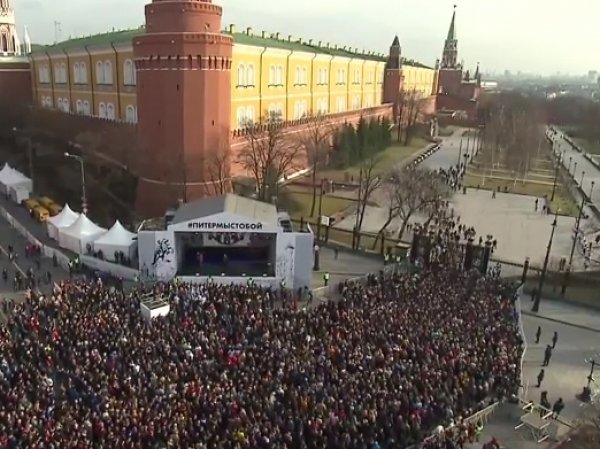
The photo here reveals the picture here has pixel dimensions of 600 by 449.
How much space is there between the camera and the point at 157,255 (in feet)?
72.2

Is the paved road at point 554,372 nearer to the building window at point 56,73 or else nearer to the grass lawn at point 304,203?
the grass lawn at point 304,203

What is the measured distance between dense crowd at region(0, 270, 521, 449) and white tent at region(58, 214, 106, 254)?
514 centimetres

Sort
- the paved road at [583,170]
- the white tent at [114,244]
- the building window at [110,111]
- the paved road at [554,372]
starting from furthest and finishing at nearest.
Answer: the paved road at [583,170]
the building window at [110,111]
the white tent at [114,244]
the paved road at [554,372]

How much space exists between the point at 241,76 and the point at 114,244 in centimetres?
1843

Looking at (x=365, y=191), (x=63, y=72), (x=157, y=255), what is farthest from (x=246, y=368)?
(x=63, y=72)

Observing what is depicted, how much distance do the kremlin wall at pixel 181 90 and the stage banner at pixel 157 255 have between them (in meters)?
9.69

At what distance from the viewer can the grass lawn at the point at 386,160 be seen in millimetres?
47312

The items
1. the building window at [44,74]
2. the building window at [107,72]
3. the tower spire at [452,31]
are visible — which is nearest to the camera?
the building window at [107,72]

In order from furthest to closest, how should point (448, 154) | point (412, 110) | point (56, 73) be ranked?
point (412, 110), point (448, 154), point (56, 73)

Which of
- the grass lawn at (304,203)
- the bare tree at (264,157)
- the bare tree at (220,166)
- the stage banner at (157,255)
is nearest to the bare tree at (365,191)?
the grass lawn at (304,203)

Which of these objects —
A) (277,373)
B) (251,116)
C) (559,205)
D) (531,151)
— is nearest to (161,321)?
(277,373)

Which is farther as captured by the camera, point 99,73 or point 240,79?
point 99,73

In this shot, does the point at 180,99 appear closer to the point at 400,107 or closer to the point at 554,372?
Result: the point at 554,372

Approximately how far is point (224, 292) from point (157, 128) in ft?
50.3
